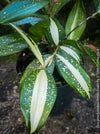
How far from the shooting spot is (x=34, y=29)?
580 millimetres

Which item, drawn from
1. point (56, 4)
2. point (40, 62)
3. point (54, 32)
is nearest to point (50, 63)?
point (40, 62)

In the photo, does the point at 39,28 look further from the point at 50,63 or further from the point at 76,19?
the point at 76,19

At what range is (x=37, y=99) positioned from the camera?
19.3 inches

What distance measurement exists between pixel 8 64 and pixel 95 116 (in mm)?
816

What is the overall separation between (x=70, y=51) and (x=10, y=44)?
256mm

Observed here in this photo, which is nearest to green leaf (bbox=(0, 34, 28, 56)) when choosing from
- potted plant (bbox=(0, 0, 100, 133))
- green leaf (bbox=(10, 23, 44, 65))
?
potted plant (bbox=(0, 0, 100, 133))

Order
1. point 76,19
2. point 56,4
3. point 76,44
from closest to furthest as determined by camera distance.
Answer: point 76,44 < point 56,4 < point 76,19

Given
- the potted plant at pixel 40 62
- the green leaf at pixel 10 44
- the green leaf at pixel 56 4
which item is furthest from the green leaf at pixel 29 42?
the green leaf at pixel 56 4

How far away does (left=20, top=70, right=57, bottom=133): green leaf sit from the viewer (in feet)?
1.50

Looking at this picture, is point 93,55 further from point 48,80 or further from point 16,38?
point 16,38

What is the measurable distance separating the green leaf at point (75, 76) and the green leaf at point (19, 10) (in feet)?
0.71

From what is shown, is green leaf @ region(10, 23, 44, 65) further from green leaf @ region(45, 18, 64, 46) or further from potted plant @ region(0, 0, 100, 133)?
green leaf @ region(45, 18, 64, 46)

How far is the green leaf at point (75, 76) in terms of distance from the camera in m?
0.53

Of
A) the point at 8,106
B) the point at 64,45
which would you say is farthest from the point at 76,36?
the point at 8,106
